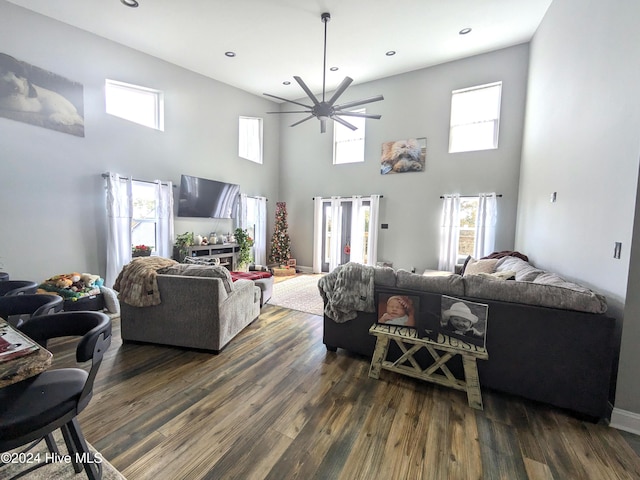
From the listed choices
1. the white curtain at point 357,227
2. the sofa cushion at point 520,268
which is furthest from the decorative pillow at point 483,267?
the white curtain at point 357,227

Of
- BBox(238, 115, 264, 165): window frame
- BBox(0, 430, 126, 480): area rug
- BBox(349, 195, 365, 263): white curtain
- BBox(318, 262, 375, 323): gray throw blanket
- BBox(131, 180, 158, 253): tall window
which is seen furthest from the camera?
BBox(238, 115, 264, 165): window frame

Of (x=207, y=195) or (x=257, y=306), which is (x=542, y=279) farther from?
(x=207, y=195)

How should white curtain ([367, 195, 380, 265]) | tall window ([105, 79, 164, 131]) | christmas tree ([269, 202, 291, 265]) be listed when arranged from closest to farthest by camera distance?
1. tall window ([105, 79, 164, 131])
2. white curtain ([367, 195, 380, 265])
3. christmas tree ([269, 202, 291, 265])

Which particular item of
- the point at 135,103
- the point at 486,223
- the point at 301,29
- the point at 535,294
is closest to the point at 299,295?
the point at 535,294

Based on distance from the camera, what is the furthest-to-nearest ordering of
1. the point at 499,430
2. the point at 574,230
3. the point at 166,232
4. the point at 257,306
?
the point at 166,232
the point at 257,306
the point at 574,230
the point at 499,430

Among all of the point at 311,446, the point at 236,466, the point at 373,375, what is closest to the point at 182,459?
the point at 236,466

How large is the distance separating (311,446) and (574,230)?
9.99 feet

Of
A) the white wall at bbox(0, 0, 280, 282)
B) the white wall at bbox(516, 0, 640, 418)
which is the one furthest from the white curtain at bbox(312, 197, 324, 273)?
the white wall at bbox(516, 0, 640, 418)

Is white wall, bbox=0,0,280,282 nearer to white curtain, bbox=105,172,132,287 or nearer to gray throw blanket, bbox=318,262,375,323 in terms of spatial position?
white curtain, bbox=105,172,132,287

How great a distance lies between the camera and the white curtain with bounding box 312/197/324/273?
6957mm

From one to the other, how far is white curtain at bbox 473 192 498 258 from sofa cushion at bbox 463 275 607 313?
339cm

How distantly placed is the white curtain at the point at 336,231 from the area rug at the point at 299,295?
2.97 ft

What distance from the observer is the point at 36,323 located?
53.0 inches

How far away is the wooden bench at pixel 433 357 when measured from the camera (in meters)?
1.98
